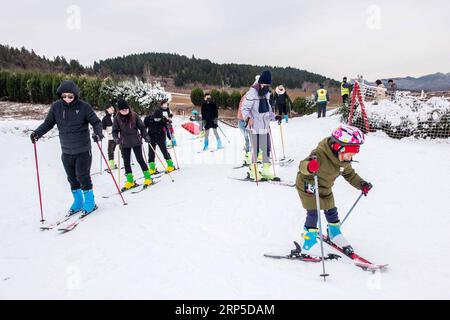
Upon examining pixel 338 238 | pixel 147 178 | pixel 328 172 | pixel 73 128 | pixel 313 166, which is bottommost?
pixel 338 238

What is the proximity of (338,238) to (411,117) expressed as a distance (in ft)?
30.5

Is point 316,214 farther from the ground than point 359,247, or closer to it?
farther from the ground

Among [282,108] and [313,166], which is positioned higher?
[282,108]

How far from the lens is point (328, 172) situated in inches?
156

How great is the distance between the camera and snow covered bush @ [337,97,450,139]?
36.4 feet

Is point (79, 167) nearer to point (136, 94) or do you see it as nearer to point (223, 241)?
point (223, 241)

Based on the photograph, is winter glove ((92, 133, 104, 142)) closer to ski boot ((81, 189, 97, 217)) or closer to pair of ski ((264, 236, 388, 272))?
ski boot ((81, 189, 97, 217))

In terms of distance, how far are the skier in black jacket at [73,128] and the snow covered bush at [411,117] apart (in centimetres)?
1029

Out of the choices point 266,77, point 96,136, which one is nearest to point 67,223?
point 96,136

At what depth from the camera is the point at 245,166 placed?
30.2 feet

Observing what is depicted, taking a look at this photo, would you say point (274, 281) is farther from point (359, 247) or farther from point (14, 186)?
point (14, 186)

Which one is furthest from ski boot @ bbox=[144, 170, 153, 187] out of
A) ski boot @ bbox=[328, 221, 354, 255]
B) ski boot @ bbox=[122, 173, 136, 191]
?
ski boot @ bbox=[328, 221, 354, 255]
